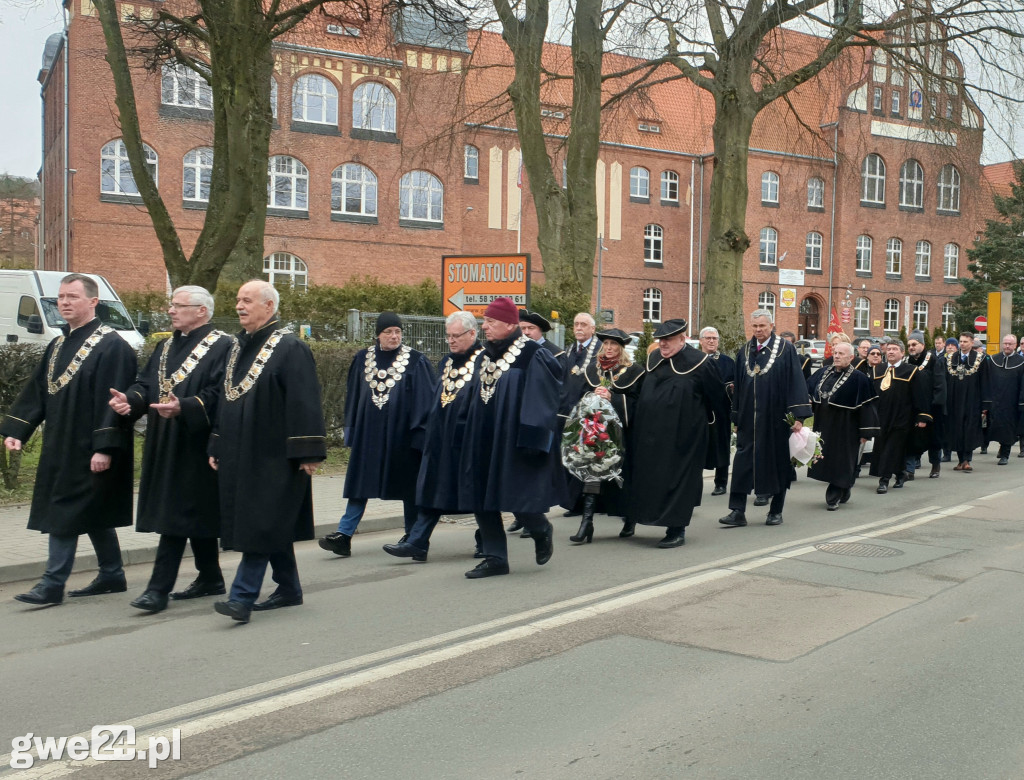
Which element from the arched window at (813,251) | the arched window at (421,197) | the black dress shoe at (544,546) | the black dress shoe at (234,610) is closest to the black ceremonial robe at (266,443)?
the black dress shoe at (234,610)

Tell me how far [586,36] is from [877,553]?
1376 centimetres

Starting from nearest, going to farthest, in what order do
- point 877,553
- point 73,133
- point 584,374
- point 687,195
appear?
point 877,553, point 584,374, point 73,133, point 687,195

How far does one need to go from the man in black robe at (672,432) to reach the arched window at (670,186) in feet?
155

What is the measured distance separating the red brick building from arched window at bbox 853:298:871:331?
12cm

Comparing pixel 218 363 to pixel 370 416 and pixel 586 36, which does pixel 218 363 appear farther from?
pixel 586 36

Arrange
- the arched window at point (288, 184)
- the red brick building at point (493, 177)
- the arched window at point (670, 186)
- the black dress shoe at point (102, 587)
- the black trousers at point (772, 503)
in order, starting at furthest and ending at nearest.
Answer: the arched window at point (670, 186) < the arched window at point (288, 184) < the red brick building at point (493, 177) < the black trousers at point (772, 503) < the black dress shoe at point (102, 587)

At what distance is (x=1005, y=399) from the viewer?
61.5 ft

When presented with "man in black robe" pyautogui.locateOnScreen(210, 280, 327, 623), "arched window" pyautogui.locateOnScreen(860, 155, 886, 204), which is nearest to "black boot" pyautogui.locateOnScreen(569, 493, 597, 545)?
"man in black robe" pyautogui.locateOnScreen(210, 280, 327, 623)

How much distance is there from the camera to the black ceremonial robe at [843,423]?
40.1 feet

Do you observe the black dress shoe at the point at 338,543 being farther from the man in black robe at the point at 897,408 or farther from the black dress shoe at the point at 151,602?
the man in black robe at the point at 897,408

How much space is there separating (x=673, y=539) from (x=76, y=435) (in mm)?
4921

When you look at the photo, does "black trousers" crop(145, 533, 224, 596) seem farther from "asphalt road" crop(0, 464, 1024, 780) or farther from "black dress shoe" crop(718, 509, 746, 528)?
"black dress shoe" crop(718, 509, 746, 528)

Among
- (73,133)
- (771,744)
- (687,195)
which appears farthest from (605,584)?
(687,195)

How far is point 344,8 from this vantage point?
65.3 ft
